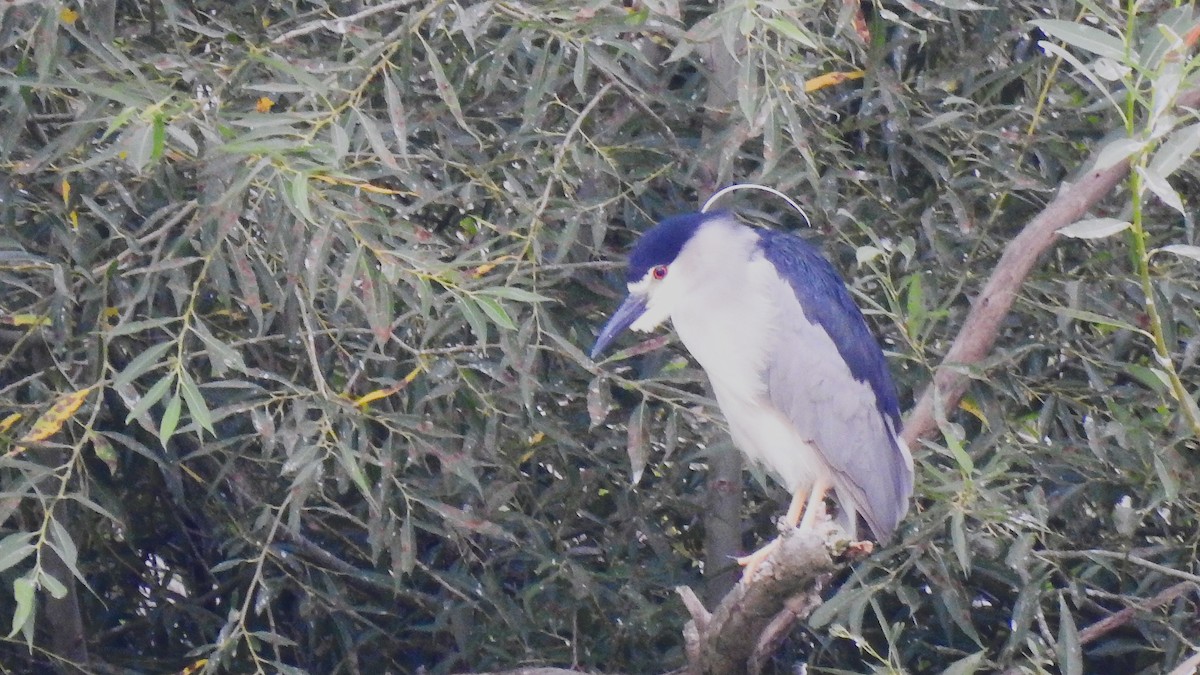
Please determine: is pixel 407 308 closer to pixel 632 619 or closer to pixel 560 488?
pixel 560 488

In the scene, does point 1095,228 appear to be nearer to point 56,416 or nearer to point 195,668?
point 56,416

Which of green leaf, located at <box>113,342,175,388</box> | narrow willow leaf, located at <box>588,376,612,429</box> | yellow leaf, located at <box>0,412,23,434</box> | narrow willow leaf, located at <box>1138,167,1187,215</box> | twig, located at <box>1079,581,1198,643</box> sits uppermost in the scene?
narrow willow leaf, located at <box>1138,167,1187,215</box>

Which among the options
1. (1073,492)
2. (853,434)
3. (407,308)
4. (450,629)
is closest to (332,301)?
(407,308)

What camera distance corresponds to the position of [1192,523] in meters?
2.52

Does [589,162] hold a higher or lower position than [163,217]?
higher

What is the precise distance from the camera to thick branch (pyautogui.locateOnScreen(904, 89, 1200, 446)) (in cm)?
212

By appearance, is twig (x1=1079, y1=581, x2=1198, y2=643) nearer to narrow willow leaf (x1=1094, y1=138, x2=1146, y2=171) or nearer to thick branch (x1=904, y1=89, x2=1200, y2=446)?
thick branch (x1=904, y1=89, x2=1200, y2=446)

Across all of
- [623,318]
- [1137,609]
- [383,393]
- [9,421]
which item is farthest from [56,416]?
[1137,609]

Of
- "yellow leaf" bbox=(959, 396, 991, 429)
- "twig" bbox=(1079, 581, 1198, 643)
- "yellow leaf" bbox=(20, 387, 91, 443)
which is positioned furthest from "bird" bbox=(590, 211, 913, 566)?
"yellow leaf" bbox=(20, 387, 91, 443)

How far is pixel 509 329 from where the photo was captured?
2.26 m

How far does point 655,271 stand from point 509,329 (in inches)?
18.7

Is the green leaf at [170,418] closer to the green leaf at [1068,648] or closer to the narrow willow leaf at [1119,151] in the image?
the narrow willow leaf at [1119,151]

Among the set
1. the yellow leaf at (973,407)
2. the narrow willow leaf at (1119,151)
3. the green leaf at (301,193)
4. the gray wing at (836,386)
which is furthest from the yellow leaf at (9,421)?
the narrow willow leaf at (1119,151)

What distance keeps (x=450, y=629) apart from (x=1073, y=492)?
1.23 metres
